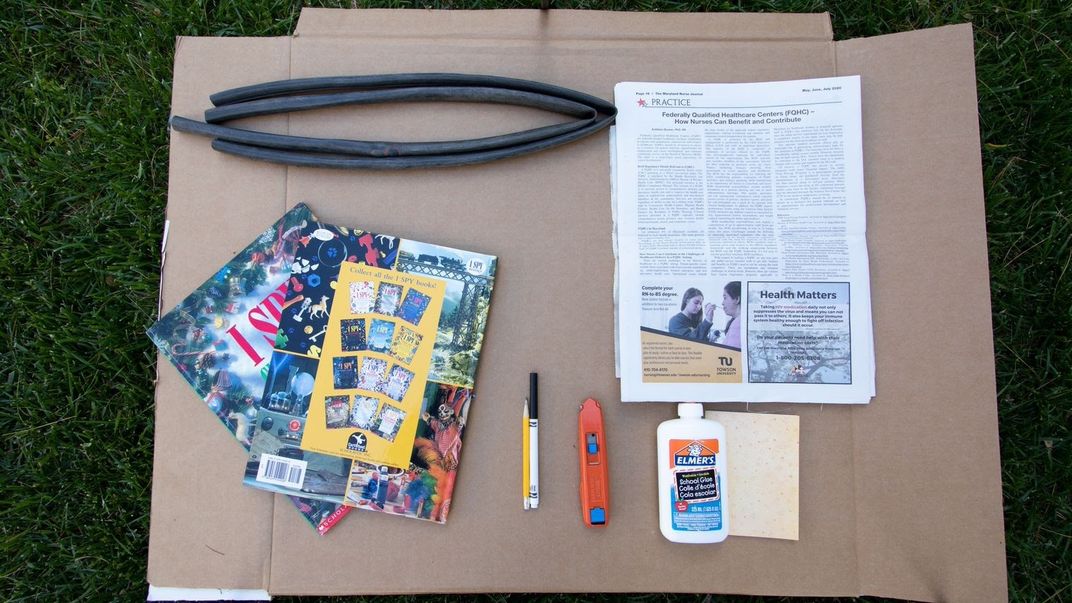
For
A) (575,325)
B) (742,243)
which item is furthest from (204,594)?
(742,243)

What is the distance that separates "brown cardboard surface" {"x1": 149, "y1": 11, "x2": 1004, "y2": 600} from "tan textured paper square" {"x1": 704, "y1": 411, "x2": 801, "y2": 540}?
2cm

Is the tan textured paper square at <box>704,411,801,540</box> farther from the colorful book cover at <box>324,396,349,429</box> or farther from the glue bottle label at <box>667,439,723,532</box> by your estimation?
the colorful book cover at <box>324,396,349,429</box>

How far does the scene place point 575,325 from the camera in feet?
2.85

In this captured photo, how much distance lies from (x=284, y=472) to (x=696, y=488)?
1.94 feet

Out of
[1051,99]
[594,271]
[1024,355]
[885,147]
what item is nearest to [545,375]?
[594,271]

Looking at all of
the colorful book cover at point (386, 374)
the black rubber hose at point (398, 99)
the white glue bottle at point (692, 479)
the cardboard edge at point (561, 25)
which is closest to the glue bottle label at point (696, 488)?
the white glue bottle at point (692, 479)

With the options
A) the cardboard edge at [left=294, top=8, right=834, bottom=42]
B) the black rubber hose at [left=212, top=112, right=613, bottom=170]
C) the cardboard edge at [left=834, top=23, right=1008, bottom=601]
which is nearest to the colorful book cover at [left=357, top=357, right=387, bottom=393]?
the black rubber hose at [left=212, top=112, right=613, bottom=170]

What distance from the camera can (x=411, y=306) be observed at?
2.78 ft

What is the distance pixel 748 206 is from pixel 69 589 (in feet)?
3.94

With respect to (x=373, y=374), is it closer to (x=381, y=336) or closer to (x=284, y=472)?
(x=381, y=336)

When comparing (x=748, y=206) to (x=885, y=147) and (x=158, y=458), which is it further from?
(x=158, y=458)

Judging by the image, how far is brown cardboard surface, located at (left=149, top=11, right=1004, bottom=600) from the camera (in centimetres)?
84

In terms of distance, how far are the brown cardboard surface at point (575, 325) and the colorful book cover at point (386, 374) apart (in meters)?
0.03

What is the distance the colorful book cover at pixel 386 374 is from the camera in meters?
0.83
